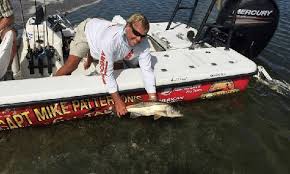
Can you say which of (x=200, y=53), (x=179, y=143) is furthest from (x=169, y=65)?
A: (x=179, y=143)

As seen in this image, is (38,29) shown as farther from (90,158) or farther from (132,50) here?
(90,158)

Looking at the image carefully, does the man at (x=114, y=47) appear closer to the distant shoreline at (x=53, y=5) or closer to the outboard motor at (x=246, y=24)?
the outboard motor at (x=246, y=24)

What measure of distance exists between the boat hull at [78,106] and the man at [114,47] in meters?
0.31

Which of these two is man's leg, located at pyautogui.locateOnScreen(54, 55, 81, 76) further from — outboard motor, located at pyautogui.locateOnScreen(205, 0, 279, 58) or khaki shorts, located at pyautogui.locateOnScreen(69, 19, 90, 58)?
outboard motor, located at pyautogui.locateOnScreen(205, 0, 279, 58)

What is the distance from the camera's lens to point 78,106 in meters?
4.95

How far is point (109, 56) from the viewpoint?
454cm

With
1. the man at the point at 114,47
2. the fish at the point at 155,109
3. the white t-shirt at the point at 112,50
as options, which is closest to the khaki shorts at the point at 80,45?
the man at the point at 114,47

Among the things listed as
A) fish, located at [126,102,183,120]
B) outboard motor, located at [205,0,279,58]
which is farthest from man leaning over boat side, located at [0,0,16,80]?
outboard motor, located at [205,0,279,58]

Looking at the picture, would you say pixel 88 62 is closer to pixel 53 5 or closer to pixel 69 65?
pixel 69 65

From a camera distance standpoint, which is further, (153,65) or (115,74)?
(153,65)

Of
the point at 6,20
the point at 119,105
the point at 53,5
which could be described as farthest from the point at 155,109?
the point at 53,5

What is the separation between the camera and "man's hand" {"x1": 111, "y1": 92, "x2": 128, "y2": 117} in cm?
471

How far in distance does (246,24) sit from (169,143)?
127 inches

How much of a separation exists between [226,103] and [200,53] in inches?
41.7
